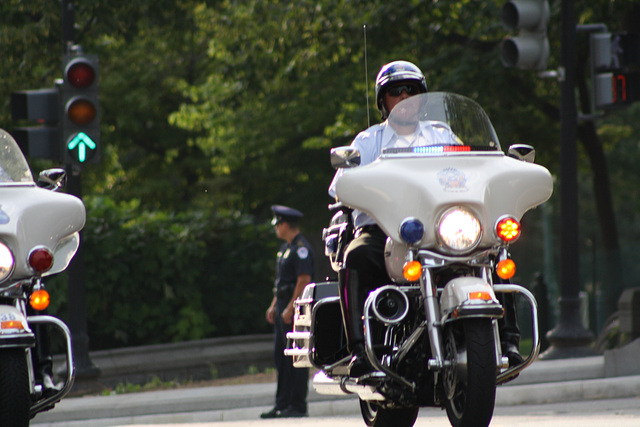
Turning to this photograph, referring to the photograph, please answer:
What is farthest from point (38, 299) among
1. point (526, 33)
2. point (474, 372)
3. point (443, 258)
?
point (526, 33)

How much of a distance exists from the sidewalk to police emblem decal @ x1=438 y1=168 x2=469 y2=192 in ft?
14.8

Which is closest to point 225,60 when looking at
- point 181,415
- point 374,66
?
point 374,66

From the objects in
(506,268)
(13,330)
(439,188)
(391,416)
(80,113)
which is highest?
(80,113)

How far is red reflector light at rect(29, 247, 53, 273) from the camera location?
227 inches

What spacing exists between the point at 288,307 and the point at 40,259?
167 inches

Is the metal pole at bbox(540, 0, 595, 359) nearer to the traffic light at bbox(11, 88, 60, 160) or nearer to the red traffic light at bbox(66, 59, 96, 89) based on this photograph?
the red traffic light at bbox(66, 59, 96, 89)

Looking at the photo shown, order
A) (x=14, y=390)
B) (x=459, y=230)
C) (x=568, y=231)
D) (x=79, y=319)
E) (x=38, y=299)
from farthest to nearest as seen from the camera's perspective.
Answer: (x=568, y=231) → (x=79, y=319) → (x=38, y=299) → (x=459, y=230) → (x=14, y=390)

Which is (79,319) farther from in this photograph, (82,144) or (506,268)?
(506,268)

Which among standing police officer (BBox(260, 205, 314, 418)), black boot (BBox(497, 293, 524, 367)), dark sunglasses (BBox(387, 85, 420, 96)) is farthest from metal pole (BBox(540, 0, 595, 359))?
black boot (BBox(497, 293, 524, 367))

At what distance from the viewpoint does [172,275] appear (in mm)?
15359

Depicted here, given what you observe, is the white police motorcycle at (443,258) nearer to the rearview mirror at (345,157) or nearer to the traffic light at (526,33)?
the rearview mirror at (345,157)

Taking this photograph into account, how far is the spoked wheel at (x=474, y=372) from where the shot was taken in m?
5.15

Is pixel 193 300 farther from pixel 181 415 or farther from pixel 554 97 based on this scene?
pixel 554 97

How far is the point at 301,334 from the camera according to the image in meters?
6.56
